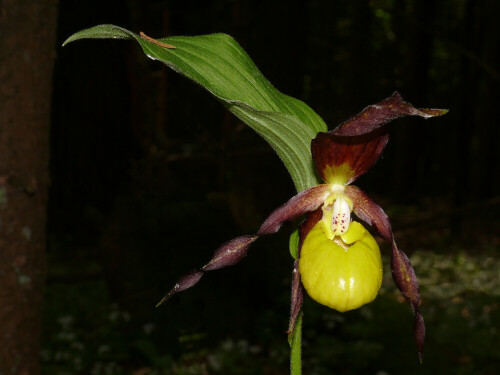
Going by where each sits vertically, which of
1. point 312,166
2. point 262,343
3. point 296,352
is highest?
point 312,166

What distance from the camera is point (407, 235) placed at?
8.20 metres

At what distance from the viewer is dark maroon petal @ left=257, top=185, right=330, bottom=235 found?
1076 mm

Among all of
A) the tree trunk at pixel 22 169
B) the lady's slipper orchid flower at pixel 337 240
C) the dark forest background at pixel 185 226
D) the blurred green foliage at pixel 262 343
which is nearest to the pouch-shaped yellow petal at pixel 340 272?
the lady's slipper orchid flower at pixel 337 240

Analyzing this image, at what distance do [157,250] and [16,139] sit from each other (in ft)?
4.16

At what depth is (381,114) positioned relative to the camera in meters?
0.83

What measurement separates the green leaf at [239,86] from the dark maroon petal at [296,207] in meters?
0.11

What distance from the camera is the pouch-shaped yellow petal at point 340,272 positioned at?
0.98m

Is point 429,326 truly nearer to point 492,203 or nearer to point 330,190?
point 492,203

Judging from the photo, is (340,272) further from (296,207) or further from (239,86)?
(239,86)

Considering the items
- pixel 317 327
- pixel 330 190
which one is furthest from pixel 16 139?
pixel 317 327

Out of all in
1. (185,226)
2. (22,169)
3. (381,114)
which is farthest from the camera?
(185,226)

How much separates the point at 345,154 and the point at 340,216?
0.15 m

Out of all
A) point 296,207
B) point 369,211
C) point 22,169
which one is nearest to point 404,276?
point 369,211

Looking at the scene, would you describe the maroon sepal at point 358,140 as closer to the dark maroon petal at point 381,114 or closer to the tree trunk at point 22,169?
the dark maroon petal at point 381,114
